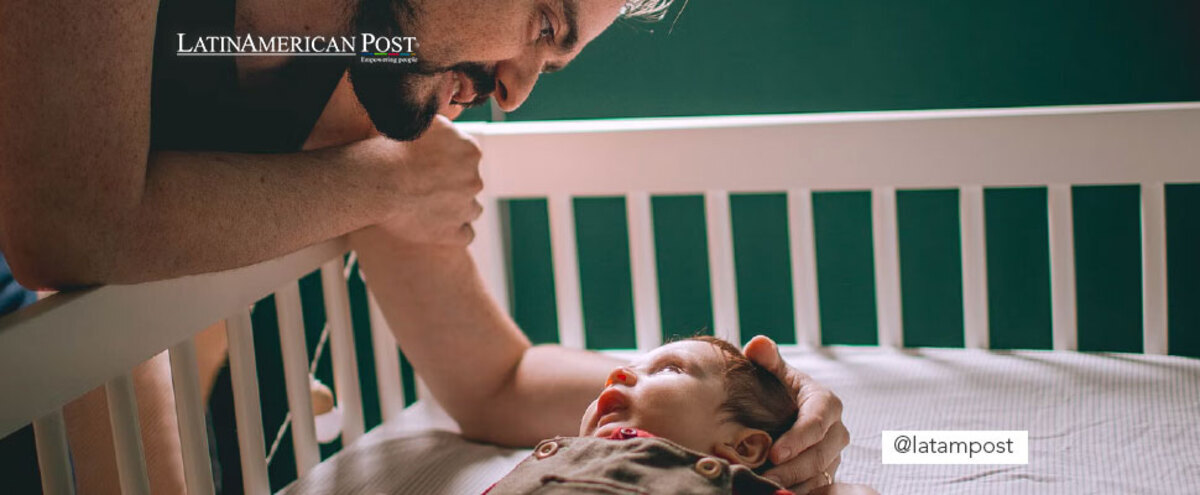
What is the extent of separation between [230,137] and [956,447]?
77 centimetres

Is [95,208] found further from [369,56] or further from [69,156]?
[369,56]

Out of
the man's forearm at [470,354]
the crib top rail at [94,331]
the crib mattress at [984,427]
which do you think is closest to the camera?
the crib top rail at [94,331]

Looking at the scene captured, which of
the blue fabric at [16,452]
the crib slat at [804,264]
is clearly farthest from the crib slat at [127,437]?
the crib slat at [804,264]

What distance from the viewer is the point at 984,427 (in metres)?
1.22

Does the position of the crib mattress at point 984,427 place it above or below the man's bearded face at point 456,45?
below

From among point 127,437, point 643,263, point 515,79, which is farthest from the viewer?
point 643,263

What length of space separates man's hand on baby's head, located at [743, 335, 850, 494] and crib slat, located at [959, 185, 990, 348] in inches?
20.2

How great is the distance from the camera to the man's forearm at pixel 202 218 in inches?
32.1

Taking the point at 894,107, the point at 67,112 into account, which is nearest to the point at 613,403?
the point at 67,112

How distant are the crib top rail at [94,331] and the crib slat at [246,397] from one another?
42mm

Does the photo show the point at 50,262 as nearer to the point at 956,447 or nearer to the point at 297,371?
the point at 297,371

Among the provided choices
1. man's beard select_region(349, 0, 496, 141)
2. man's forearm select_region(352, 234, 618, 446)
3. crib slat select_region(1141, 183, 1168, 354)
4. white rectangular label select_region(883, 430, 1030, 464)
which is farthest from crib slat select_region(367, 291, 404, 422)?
crib slat select_region(1141, 183, 1168, 354)

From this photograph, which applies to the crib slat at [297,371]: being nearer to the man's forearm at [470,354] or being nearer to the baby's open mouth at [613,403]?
the man's forearm at [470,354]

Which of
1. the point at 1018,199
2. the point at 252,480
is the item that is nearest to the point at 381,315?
the point at 252,480
